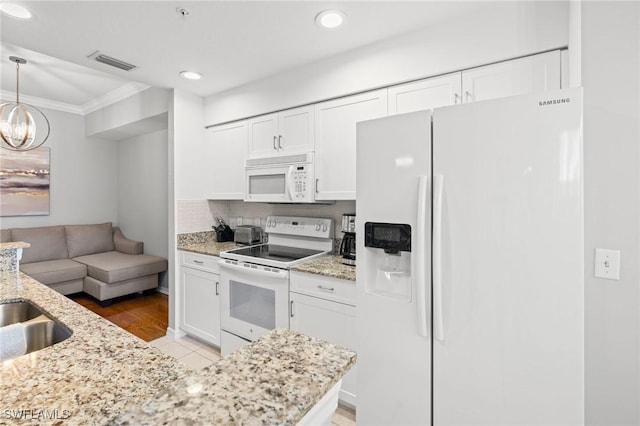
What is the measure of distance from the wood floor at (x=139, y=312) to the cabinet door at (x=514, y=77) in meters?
3.50

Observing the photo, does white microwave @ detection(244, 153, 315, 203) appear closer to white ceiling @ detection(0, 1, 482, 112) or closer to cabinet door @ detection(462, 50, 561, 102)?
white ceiling @ detection(0, 1, 482, 112)

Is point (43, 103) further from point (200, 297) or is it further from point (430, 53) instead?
point (430, 53)

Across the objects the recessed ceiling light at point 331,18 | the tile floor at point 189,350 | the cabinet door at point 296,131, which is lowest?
the tile floor at point 189,350

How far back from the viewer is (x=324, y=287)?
2039 mm

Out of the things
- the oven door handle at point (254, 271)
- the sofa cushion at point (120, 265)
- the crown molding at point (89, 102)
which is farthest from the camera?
the sofa cushion at point (120, 265)

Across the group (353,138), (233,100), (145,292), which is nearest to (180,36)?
(233,100)

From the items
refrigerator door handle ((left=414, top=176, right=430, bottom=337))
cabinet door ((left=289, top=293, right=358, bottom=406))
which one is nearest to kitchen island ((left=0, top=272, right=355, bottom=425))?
refrigerator door handle ((left=414, top=176, right=430, bottom=337))

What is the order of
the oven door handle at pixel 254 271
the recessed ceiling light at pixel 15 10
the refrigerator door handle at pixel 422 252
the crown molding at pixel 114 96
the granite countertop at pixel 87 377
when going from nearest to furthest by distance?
the granite countertop at pixel 87 377, the refrigerator door handle at pixel 422 252, the recessed ceiling light at pixel 15 10, the oven door handle at pixel 254 271, the crown molding at pixel 114 96

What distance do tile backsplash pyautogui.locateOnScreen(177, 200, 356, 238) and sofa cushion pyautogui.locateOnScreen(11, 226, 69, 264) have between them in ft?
9.01

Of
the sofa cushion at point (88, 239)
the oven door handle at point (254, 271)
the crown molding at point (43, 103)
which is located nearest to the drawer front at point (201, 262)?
the oven door handle at point (254, 271)

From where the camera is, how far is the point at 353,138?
2279 millimetres

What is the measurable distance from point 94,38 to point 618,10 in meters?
2.90

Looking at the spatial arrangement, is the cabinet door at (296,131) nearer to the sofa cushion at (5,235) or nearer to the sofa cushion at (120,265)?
the sofa cushion at (120,265)

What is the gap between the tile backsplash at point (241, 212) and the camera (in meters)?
2.73
